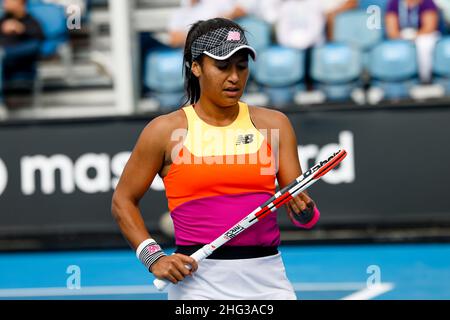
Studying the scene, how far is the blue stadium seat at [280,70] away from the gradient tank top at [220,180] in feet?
20.6

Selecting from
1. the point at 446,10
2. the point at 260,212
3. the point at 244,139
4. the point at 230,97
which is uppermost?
the point at 446,10

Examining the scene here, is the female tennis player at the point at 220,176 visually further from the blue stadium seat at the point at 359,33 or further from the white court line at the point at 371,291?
the blue stadium seat at the point at 359,33

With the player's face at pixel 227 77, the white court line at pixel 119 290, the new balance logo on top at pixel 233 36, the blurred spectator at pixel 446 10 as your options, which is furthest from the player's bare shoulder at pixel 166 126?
the blurred spectator at pixel 446 10

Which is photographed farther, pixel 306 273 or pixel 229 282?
pixel 306 273

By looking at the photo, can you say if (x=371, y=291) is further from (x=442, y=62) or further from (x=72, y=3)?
(x=72, y=3)

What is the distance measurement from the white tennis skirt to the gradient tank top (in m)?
0.09

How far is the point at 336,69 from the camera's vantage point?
10.3m

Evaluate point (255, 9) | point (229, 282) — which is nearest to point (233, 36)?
point (229, 282)

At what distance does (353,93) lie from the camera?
33.5 feet

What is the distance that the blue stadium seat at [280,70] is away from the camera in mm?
10398

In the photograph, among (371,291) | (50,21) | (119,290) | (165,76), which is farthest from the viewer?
(50,21)

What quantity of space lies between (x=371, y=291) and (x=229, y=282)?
12.3ft

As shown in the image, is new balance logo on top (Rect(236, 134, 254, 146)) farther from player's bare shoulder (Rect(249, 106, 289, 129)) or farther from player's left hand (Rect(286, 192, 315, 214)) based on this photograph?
player's left hand (Rect(286, 192, 315, 214))

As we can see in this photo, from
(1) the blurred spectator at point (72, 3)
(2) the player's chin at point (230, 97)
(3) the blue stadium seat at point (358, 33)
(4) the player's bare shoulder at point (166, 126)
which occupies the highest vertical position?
(1) the blurred spectator at point (72, 3)
